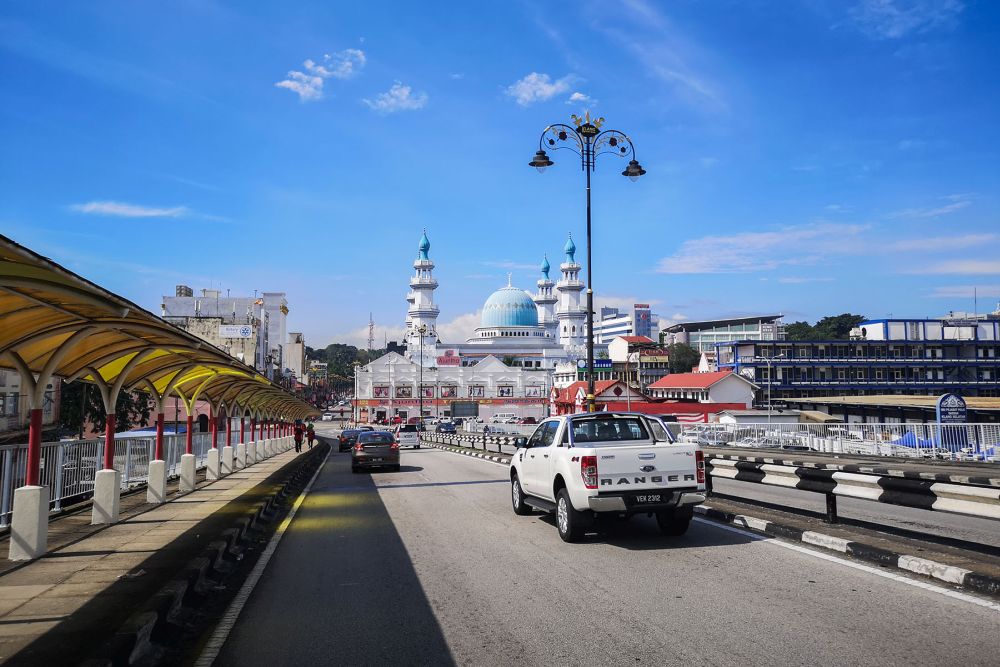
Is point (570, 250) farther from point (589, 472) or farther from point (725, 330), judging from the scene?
point (589, 472)

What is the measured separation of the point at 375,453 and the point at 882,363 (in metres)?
81.9

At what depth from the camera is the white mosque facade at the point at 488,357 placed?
11438 centimetres

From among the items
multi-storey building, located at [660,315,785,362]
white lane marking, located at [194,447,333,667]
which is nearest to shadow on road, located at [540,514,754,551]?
white lane marking, located at [194,447,333,667]

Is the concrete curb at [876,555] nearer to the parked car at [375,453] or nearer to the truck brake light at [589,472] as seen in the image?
the truck brake light at [589,472]

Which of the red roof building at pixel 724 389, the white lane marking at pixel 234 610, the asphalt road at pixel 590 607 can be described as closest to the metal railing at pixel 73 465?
the white lane marking at pixel 234 610

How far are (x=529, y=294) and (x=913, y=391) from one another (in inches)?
3325

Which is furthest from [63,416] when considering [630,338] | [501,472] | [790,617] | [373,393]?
[630,338]

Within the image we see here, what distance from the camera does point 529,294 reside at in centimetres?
15925

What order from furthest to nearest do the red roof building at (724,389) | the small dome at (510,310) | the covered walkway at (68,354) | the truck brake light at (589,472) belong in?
the small dome at (510,310)
the red roof building at (724,389)
the truck brake light at (589,472)
the covered walkway at (68,354)

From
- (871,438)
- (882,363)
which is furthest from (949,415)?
(882,363)

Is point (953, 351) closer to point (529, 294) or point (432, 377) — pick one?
point (432, 377)

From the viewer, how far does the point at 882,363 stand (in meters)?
89.1

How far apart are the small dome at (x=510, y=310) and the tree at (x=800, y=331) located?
217 feet

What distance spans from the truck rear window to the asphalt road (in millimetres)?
1438
